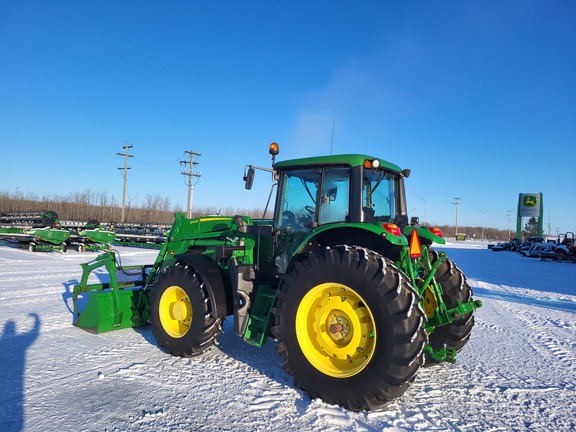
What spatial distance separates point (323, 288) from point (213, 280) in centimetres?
162

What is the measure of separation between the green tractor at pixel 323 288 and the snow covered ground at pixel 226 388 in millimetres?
255

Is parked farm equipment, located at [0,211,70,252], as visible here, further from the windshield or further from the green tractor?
the windshield

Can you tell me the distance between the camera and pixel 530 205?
4391 cm

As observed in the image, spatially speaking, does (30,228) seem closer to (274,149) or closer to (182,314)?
(182,314)

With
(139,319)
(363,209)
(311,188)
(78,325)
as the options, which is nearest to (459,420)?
(363,209)

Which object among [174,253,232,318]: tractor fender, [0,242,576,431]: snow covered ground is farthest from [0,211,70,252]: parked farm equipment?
[174,253,232,318]: tractor fender

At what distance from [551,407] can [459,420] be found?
1.02 metres

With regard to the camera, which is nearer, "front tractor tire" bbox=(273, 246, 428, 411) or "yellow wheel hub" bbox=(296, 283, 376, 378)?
"front tractor tire" bbox=(273, 246, 428, 411)

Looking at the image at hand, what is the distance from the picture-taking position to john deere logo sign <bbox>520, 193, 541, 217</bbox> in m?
43.3

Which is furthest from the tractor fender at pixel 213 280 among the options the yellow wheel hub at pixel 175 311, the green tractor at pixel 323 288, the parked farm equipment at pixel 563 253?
the parked farm equipment at pixel 563 253

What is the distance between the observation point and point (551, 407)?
3.61 m

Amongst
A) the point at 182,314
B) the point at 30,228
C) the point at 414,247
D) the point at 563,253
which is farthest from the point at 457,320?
the point at 563,253

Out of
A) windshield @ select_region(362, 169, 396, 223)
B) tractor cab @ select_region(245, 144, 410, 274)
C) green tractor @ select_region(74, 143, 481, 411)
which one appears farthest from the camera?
windshield @ select_region(362, 169, 396, 223)

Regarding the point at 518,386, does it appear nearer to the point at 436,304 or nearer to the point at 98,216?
the point at 436,304
